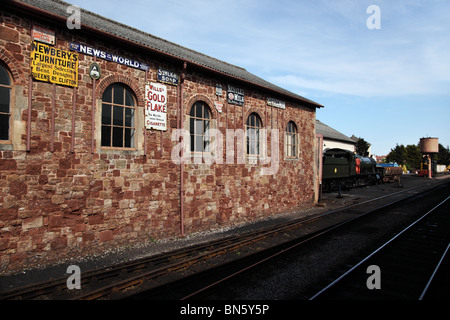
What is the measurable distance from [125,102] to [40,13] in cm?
279

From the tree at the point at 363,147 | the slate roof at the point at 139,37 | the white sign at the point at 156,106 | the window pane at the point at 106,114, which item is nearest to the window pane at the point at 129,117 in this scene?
the white sign at the point at 156,106

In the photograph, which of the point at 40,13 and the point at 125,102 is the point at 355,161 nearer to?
the point at 125,102

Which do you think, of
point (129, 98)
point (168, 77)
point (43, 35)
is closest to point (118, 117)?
point (129, 98)

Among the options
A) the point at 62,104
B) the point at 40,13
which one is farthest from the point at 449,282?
the point at 40,13

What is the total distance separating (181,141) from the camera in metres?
9.35

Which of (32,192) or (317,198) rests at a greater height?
(32,192)

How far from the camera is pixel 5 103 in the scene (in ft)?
20.3

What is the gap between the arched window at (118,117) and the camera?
7801mm

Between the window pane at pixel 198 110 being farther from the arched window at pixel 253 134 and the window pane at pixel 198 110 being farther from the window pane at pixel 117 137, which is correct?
the window pane at pixel 117 137

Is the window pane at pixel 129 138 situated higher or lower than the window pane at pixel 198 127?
lower

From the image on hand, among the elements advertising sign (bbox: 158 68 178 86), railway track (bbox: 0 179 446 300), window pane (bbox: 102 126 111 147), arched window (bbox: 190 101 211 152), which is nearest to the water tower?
arched window (bbox: 190 101 211 152)

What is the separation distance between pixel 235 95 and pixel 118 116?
4.96m

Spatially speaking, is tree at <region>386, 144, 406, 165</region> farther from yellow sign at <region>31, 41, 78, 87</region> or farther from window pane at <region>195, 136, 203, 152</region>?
yellow sign at <region>31, 41, 78, 87</region>

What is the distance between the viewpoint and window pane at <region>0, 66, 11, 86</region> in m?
6.16
